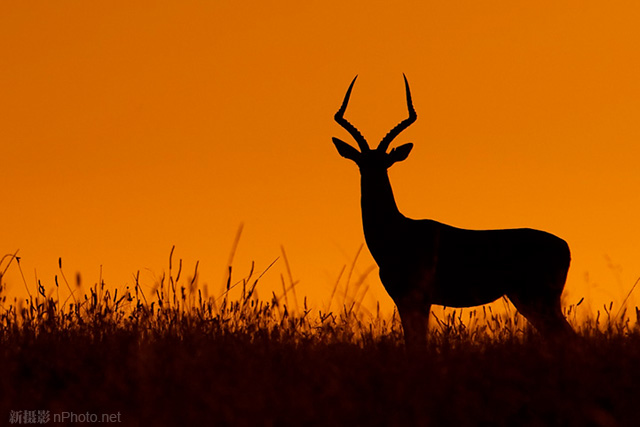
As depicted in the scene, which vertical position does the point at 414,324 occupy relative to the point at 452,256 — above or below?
below

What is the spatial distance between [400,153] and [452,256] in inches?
50.3

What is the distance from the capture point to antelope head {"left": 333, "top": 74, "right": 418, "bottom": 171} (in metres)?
11.5

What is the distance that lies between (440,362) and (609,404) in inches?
44.4

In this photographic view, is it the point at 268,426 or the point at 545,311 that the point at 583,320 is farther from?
the point at 268,426

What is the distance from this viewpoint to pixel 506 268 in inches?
457

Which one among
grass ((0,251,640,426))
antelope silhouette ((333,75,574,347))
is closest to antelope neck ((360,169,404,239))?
antelope silhouette ((333,75,574,347))

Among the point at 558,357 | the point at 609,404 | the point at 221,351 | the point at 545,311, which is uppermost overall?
the point at 545,311

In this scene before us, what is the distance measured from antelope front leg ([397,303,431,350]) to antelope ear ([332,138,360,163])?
1.87m

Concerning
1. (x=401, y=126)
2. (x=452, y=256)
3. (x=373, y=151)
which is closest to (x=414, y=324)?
(x=452, y=256)

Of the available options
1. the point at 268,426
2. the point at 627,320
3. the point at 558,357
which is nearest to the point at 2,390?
the point at 268,426

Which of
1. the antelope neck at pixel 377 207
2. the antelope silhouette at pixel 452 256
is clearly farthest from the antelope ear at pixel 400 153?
the antelope neck at pixel 377 207

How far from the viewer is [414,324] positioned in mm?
9242

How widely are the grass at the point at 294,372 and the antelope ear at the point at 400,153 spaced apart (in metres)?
3.50

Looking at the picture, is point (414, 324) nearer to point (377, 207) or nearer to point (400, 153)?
point (377, 207)
